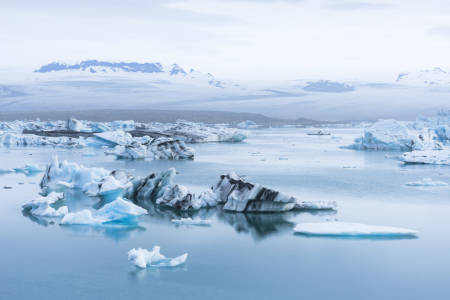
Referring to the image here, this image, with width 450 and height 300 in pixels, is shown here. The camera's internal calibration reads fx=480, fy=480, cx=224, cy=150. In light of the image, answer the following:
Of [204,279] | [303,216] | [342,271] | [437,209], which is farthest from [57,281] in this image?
[437,209]

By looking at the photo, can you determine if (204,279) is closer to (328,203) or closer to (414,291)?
(414,291)

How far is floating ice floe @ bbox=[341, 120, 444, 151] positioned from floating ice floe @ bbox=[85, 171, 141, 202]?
13.4 m

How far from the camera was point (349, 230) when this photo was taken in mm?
6164

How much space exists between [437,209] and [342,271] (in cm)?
380

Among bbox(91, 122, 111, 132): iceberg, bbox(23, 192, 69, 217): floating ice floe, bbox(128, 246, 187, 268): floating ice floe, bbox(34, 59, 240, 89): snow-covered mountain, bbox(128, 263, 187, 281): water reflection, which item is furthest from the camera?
bbox(34, 59, 240, 89): snow-covered mountain

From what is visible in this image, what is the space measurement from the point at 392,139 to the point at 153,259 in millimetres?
16752

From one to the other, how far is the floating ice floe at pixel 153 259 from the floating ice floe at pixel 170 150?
11475 mm

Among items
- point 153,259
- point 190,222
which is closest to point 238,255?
point 153,259

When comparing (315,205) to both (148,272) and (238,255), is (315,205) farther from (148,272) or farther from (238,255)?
(148,272)

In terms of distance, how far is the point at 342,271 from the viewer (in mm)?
4906

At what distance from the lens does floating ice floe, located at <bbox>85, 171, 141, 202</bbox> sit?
26.9 ft

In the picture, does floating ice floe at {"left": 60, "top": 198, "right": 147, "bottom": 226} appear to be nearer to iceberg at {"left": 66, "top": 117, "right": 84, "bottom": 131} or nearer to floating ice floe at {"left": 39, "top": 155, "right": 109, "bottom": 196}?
floating ice floe at {"left": 39, "top": 155, "right": 109, "bottom": 196}

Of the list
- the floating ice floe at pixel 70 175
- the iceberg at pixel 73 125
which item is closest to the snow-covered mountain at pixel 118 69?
the iceberg at pixel 73 125

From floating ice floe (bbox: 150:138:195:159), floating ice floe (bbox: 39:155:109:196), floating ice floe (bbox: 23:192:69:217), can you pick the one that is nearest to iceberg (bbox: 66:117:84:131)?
floating ice floe (bbox: 150:138:195:159)
